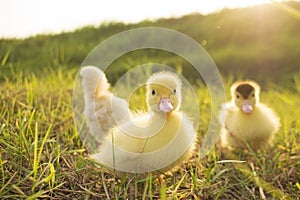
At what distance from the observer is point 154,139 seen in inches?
66.2

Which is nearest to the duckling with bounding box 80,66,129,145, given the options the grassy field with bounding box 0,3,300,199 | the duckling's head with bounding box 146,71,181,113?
the grassy field with bounding box 0,3,300,199

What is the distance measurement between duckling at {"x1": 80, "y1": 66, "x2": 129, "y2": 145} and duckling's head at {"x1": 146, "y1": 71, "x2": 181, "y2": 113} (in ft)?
2.02

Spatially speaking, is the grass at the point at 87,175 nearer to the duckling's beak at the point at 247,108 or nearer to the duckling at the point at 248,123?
the duckling at the point at 248,123

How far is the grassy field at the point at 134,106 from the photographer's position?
1603 mm

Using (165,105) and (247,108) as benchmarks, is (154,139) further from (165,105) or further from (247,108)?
(247,108)

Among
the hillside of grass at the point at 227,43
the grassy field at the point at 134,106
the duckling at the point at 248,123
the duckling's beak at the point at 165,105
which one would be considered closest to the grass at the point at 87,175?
the grassy field at the point at 134,106

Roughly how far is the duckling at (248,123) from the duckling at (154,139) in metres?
0.79

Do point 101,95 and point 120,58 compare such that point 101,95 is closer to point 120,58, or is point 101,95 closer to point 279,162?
point 279,162

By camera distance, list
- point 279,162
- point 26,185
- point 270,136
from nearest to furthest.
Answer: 1. point 26,185
2. point 279,162
3. point 270,136

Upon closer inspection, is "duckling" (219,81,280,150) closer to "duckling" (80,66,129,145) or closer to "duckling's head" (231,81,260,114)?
"duckling's head" (231,81,260,114)

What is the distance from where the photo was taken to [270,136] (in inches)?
99.7

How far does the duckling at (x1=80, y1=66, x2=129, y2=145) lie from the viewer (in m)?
2.48

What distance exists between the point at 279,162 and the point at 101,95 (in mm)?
1231

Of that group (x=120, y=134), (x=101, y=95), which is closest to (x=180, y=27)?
(x=101, y=95)
